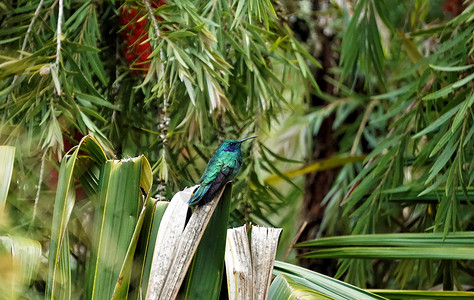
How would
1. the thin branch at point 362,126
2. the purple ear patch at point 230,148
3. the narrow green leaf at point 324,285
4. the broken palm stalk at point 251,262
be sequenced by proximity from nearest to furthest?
the broken palm stalk at point 251,262 → the narrow green leaf at point 324,285 → the purple ear patch at point 230,148 → the thin branch at point 362,126

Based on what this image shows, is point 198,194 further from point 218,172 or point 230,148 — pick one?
point 230,148

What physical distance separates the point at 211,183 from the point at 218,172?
0.27 ft

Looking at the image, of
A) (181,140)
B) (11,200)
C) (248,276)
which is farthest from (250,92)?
(248,276)

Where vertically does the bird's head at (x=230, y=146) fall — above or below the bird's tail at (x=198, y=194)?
above

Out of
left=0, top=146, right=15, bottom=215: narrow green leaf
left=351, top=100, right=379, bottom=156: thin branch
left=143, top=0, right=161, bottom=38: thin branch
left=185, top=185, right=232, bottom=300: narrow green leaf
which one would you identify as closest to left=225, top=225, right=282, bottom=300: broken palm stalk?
left=185, top=185, right=232, bottom=300: narrow green leaf

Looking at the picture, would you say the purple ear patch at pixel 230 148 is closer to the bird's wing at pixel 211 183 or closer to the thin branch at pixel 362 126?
the bird's wing at pixel 211 183

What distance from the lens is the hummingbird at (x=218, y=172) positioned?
150 centimetres

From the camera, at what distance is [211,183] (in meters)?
1.55

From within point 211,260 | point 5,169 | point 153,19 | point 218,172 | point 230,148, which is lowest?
point 211,260

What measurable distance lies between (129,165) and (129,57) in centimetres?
131

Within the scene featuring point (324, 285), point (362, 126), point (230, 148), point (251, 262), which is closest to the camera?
point (251, 262)

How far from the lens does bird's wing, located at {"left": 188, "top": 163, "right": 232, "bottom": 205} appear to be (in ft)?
4.91

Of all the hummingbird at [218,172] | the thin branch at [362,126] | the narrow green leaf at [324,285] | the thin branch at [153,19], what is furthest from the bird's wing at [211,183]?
the thin branch at [362,126]

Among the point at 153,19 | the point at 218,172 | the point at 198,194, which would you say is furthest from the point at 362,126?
the point at 198,194
